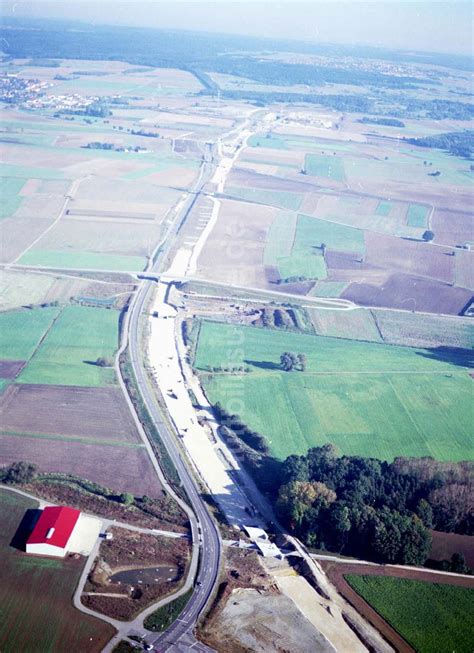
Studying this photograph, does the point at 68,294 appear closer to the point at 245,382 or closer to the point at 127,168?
the point at 245,382

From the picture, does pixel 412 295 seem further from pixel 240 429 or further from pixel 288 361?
pixel 240 429

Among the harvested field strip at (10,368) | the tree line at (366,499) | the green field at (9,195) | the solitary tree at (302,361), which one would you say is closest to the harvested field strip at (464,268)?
the solitary tree at (302,361)

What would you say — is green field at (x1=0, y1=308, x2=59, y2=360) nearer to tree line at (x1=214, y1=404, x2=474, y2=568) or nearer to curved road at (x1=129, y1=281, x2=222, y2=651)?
curved road at (x1=129, y1=281, x2=222, y2=651)

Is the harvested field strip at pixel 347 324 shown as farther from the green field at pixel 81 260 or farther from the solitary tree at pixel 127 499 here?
the solitary tree at pixel 127 499

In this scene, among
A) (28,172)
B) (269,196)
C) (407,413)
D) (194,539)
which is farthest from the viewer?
(28,172)

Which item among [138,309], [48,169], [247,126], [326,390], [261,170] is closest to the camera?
[326,390]

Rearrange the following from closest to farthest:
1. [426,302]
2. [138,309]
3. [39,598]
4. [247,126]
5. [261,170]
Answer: [39,598] < [138,309] < [426,302] < [261,170] < [247,126]

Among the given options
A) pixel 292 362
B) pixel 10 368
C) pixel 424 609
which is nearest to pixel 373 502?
pixel 424 609

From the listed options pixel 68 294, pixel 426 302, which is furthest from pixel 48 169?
pixel 426 302
